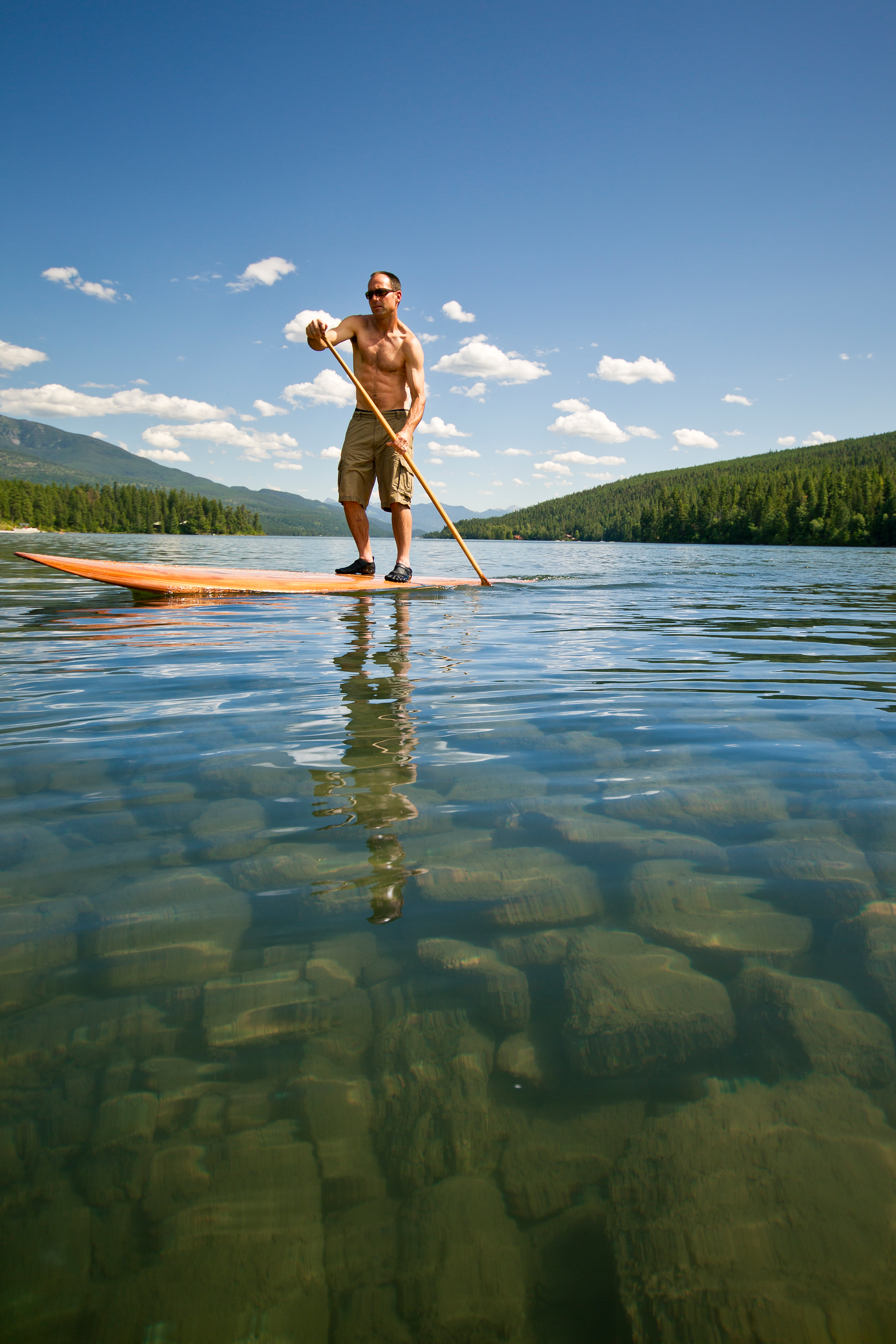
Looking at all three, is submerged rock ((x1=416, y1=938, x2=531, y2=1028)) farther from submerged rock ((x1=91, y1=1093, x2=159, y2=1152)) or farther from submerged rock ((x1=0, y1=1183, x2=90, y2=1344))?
submerged rock ((x1=0, y1=1183, x2=90, y2=1344))

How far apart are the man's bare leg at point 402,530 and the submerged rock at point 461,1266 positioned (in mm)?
8484

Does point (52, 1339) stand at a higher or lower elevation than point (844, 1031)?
lower

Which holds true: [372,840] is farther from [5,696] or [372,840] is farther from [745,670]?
[745,670]

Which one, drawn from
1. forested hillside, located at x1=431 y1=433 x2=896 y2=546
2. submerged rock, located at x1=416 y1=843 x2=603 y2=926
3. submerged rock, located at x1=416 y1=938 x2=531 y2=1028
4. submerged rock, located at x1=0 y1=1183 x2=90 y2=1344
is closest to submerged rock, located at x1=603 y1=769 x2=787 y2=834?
submerged rock, located at x1=416 y1=843 x2=603 y2=926

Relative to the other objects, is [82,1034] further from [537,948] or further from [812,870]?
[812,870]

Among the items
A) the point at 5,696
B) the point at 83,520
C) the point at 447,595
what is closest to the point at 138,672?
the point at 5,696

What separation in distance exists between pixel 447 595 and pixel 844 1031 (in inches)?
366

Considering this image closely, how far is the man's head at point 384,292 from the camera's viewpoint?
8695 millimetres

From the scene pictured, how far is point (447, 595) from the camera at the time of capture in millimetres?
10438

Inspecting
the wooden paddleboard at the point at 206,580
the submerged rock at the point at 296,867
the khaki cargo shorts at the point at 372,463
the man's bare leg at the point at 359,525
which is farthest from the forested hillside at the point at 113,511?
the submerged rock at the point at 296,867

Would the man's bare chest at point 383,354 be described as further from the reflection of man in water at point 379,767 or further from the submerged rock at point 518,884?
the submerged rock at point 518,884

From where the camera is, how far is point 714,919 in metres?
1.72

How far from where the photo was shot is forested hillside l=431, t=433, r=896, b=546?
85062mm

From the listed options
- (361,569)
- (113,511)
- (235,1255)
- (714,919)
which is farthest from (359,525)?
(113,511)
